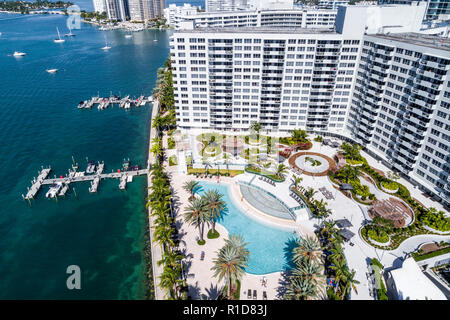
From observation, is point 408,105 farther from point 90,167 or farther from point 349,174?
point 90,167

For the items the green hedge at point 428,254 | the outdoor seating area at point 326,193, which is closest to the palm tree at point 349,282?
A: the green hedge at point 428,254

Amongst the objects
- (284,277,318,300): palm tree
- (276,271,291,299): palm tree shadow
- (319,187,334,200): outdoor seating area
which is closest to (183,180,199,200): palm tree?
(276,271,291,299): palm tree shadow

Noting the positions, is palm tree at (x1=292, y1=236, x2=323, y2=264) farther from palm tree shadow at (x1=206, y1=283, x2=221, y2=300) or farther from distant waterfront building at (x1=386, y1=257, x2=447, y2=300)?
palm tree shadow at (x1=206, y1=283, x2=221, y2=300)

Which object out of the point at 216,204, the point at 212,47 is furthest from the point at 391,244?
the point at 212,47

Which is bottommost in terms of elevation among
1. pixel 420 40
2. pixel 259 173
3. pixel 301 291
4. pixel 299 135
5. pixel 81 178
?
pixel 81 178

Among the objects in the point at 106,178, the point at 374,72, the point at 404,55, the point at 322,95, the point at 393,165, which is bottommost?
the point at 106,178

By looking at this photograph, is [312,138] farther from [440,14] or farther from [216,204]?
[440,14]

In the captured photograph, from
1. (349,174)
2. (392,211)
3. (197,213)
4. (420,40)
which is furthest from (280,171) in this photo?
(420,40)
